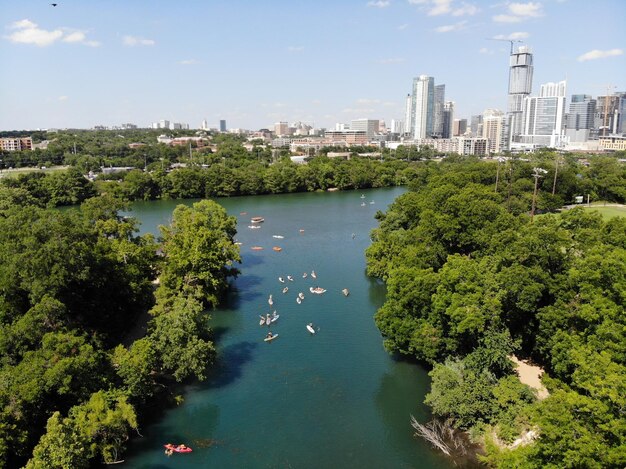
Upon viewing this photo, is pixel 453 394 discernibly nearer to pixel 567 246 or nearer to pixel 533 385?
pixel 533 385

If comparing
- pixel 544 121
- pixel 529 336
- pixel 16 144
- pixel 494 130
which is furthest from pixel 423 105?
pixel 529 336

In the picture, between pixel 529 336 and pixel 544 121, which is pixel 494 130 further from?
pixel 529 336

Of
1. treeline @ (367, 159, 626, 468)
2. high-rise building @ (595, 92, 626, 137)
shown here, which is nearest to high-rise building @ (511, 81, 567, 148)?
high-rise building @ (595, 92, 626, 137)

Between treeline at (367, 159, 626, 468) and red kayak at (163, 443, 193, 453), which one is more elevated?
treeline at (367, 159, 626, 468)

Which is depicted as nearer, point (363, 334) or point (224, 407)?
point (224, 407)

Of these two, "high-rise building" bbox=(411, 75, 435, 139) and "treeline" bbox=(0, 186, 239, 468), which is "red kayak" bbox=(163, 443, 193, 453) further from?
"high-rise building" bbox=(411, 75, 435, 139)

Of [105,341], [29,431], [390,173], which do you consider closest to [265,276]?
[105,341]
